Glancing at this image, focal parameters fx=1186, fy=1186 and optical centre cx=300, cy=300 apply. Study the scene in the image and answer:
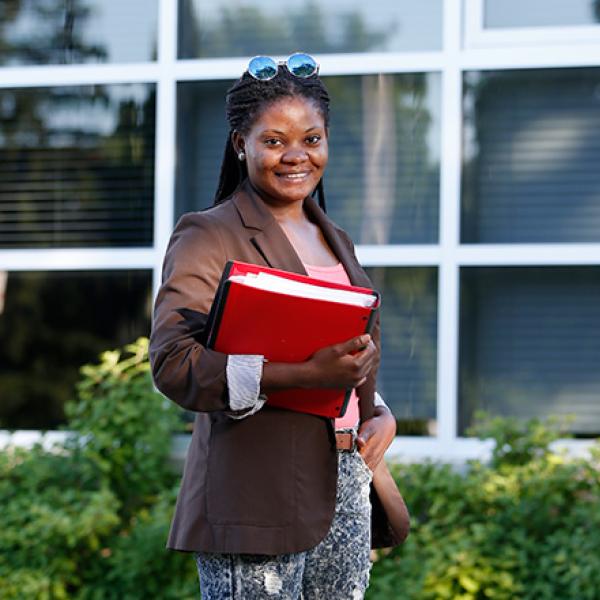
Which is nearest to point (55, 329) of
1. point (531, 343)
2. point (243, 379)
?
point (531, 343)

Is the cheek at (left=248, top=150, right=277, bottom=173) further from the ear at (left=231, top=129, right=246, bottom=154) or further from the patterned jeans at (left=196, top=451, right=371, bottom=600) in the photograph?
the patterned jeans at (left=196, top=451, right=371, bottom=600)

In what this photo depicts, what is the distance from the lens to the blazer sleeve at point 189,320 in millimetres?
2059

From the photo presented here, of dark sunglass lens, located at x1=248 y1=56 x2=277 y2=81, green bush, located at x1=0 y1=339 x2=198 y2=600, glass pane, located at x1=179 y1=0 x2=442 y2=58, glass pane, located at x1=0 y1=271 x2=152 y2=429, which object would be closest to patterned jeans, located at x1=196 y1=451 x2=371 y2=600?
dark sunglass lens, located at x1=248 y1=56 x2=277 y2=81

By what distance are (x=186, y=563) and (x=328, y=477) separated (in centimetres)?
213

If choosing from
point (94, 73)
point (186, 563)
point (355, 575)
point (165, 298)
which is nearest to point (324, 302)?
point (165, 298)

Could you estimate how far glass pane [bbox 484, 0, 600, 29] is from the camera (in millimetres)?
4633

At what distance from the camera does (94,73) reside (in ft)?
16.2

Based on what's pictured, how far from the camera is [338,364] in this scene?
2.09 m

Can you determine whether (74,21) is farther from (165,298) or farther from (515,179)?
(165,298)

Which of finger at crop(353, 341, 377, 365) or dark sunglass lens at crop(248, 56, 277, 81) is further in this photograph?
dark sunglass lens at crop(248, 56, 277, 81)

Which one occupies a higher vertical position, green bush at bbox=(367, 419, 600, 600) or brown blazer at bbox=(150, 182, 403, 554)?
brown blazer at bbox=(150, 182, 403, 554)

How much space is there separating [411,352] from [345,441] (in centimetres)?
237

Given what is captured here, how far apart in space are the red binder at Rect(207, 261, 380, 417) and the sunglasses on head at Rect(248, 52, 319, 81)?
46 cm

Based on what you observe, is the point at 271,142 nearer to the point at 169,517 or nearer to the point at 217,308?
the point at 217,308
